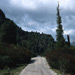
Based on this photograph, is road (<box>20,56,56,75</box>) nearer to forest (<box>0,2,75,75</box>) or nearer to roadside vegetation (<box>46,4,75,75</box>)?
roadside vegetation (<box>46,4,75,75</box>)

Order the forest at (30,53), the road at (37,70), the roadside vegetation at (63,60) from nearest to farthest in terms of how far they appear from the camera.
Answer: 1. the road at (37,70)
2. the roadside vegetation at (63,60)
3. the forest at (30,53)

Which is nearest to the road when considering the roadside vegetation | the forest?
the roadside vegetation

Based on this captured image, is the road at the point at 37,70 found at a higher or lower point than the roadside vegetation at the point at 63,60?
lower

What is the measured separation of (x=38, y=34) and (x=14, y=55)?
151525 mm

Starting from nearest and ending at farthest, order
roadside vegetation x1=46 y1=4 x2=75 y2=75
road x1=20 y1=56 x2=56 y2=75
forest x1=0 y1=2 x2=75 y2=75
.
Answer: road x1=20 y1=56 x2=56 y2=75, roadside vegetation x1=46 y1=4 x2=75 y2=75, forest x1=0 y1=2 x2=75 y2=75

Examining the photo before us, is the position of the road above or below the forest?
below

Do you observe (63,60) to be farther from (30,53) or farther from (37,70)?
(30,53)

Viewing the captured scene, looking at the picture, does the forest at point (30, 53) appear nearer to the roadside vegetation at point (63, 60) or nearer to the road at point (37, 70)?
the roadside vegetation at point (63, 60)

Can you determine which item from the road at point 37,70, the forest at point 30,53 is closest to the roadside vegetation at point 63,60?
the forest at point 30,53

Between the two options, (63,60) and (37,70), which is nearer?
(63,60)

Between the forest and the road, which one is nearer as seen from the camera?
the road

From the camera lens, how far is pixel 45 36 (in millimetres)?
191250

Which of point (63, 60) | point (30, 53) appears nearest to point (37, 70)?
point (63, 60)

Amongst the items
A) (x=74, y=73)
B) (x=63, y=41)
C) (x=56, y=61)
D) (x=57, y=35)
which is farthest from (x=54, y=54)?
(x=57, y=35)
